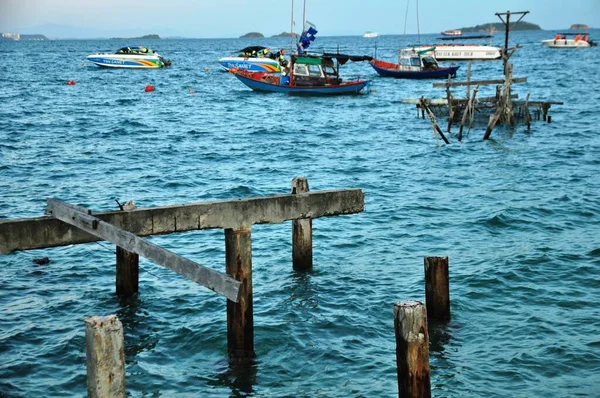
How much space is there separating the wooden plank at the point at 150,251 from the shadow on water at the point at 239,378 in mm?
2093

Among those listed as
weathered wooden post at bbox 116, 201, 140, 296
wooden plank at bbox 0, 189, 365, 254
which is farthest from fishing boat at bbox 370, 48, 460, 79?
wooden plank at bbox 0, 189, 365, 254

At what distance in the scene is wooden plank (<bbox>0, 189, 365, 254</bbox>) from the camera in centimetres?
954

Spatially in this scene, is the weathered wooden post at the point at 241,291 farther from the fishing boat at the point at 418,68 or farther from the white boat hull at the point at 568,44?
the white boat hull at the point at 568,44

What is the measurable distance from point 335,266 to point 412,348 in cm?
739

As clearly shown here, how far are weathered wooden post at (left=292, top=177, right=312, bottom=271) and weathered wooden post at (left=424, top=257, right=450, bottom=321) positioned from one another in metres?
2.34

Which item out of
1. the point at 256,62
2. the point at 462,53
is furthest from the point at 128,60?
the point at 462,53

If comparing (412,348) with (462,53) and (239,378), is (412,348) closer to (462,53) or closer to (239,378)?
(239,378)

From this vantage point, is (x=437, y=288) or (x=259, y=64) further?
(x=259, y=64)

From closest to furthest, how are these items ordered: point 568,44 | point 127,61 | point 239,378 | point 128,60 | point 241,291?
point 241,291 → point 239,378 → point 128,60 → point 127,61 → point 568,44

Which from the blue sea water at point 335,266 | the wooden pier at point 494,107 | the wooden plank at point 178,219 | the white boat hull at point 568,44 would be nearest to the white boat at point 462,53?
the white boat hull at point 568,44

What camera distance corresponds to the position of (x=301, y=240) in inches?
556

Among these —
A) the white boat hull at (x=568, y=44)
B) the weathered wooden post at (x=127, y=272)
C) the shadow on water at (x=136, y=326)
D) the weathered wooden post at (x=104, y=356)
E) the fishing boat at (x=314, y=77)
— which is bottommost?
the shadow on water at (x=136, y=326)

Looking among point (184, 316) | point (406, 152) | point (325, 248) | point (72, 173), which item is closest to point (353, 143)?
point (406, 152)

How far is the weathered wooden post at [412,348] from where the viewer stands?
8.26 meters
